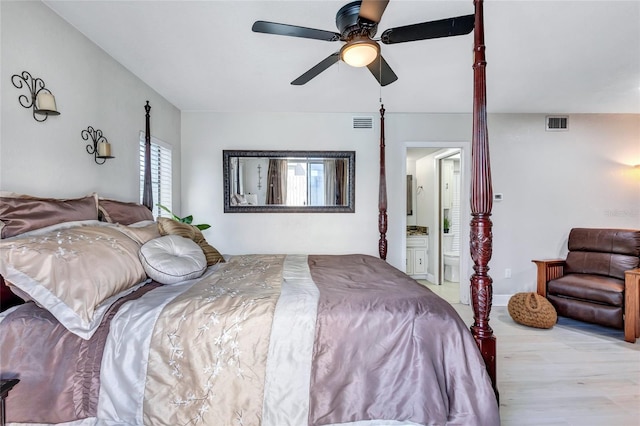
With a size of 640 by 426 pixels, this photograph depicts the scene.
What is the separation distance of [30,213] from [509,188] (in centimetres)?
480

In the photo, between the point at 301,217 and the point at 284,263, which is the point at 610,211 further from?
the point at 284,263

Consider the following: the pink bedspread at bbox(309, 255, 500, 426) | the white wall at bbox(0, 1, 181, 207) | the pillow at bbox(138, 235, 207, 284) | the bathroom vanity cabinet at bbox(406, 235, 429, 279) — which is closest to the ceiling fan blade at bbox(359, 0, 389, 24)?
the pink bedspread at bbox(309, 255, 500, 426)

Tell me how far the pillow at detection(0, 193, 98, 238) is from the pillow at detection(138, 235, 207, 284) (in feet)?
1.39

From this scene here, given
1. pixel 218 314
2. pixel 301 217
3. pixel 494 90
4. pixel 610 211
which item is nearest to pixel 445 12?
pixel 494 90

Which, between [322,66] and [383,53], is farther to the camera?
[383,53]

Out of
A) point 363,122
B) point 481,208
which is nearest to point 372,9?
point 481,208

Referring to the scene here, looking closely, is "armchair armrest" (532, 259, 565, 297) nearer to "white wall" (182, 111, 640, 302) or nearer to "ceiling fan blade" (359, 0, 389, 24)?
"white wall" (182, 111, 640, 302)

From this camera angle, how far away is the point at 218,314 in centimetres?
140

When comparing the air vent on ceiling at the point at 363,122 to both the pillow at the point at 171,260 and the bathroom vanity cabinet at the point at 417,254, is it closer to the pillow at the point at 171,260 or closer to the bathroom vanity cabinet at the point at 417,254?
the bathroom vanity cabinet at the point at 417,254

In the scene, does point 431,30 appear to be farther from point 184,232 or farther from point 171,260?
point 184,232

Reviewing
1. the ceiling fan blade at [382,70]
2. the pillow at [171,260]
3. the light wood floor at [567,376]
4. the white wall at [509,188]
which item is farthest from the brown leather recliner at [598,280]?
the pillow at [171,260]

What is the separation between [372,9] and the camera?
1.48 m

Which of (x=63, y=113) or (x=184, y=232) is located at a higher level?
(x=63, y=113)

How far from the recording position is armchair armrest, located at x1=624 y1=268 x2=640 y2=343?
2900mm
